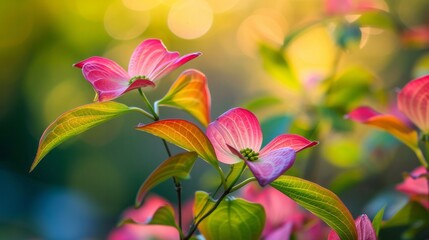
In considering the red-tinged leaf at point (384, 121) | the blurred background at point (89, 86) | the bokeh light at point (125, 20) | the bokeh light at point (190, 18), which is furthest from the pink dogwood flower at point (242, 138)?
the bokeh light at point (125, 20)

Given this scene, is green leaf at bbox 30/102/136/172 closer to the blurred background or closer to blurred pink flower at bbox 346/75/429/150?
blurred pink flower at bbox 346/75/429/150

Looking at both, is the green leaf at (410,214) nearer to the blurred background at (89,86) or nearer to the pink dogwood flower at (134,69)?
the pink dogwood flower at (134,69)

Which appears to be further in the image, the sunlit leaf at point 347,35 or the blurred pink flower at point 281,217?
the sunlit leaf at point 347,35

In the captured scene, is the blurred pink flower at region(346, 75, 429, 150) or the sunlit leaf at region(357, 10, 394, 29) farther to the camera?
the sunlit leaf at region(357, 10, 394, 29)

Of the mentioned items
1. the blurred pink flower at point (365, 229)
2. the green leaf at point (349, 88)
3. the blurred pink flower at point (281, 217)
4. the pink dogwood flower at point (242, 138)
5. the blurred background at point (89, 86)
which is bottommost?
the blurred background at point (89, 86)

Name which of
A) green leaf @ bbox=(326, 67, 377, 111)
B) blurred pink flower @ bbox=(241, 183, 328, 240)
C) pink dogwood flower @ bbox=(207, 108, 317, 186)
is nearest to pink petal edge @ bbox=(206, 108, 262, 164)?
pink dogwood flower @ bbox=(207, 108, 317, 186)

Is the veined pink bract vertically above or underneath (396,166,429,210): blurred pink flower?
above

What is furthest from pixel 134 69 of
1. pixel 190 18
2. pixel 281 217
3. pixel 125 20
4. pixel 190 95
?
pixel 125 20
